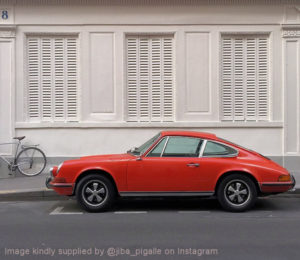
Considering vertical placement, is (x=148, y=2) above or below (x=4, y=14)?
above

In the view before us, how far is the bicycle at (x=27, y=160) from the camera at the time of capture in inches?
482

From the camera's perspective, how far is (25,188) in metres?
10.2

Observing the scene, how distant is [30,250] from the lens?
5.84 meters

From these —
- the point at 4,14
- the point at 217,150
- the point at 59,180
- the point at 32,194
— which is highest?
the point at 4,14

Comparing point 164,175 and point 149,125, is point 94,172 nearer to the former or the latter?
point 164,175

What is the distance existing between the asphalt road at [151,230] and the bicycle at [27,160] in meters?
2.84

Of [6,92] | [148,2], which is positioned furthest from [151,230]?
[148,2]

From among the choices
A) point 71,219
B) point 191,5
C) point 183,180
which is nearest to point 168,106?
point 191,5

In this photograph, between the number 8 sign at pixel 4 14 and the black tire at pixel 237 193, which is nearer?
the black tire at pixel 237 193

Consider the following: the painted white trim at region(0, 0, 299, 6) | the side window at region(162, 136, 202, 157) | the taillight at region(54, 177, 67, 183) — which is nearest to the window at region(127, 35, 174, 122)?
→ the painted white trim at region(0, 0, 299, 6)

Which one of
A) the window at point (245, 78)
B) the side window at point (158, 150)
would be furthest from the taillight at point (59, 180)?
the window at point (245, 78)

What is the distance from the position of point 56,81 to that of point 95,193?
5355mm

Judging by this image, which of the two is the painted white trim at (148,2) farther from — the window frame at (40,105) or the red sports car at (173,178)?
the red sports car at (173,178)

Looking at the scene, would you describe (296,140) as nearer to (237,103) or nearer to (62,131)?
(237,103)
